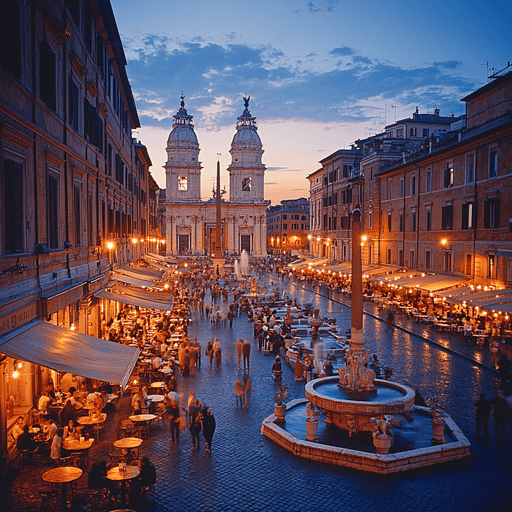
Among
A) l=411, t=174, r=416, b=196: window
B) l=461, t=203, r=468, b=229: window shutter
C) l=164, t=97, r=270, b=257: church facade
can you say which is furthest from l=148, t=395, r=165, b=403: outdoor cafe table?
l=164, t=97, r=270, b=257: church facade

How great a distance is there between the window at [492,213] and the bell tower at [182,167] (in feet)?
238

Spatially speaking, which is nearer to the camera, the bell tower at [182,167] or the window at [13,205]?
the window at [13,205]

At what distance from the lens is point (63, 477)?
30.6 ft

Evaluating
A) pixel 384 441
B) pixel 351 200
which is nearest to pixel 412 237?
pixel 351 200

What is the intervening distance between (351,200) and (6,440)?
45752 millimetres

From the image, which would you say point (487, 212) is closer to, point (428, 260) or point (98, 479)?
point (428, 260)

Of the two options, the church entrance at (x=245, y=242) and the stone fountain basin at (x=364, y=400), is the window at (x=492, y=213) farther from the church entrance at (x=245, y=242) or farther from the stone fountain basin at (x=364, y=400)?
the church entrance at (x=245, y=242)

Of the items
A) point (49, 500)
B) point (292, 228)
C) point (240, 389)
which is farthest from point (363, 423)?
point (292, 228)

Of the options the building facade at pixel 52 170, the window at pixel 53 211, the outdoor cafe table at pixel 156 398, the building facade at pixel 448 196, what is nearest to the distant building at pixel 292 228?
the building facade at pixel 448 196

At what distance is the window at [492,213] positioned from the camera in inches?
1032

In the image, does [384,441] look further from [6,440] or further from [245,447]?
[6,440]

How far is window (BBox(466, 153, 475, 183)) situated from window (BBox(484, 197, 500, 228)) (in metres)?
2.23

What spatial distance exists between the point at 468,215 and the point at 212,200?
226 feet

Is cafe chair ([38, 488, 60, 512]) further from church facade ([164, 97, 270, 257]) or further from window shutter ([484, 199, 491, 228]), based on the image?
church facade ([164, 97, 270, 257])
